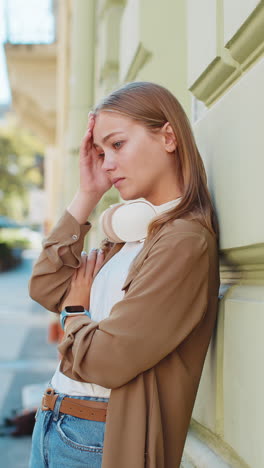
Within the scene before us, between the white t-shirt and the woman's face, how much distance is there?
0.21 feet

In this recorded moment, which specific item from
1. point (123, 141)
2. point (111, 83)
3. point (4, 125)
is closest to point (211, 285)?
point (123, 141)

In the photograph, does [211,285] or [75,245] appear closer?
[211,285]

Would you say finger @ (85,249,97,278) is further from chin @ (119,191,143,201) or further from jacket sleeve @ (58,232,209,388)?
jacket sleeve @ (58,232,209,388)

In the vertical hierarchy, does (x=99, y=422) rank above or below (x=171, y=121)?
below

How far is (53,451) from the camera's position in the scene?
162cm

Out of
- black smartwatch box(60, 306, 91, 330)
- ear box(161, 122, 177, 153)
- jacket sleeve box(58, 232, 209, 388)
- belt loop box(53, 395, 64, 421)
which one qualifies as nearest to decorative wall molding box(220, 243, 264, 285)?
jacket sleeve box(58, 232, 209, 388)

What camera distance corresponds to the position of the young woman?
4.62ft

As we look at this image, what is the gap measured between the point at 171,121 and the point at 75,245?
52 centimetres

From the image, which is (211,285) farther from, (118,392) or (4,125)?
(4,125)

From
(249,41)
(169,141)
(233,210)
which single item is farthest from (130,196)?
(249,41)

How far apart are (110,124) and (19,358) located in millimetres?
6718

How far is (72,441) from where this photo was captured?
160 centimetres

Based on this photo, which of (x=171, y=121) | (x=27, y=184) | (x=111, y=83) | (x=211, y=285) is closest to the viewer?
(x=211, y=285)

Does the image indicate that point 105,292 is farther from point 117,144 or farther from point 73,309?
point 117,144
